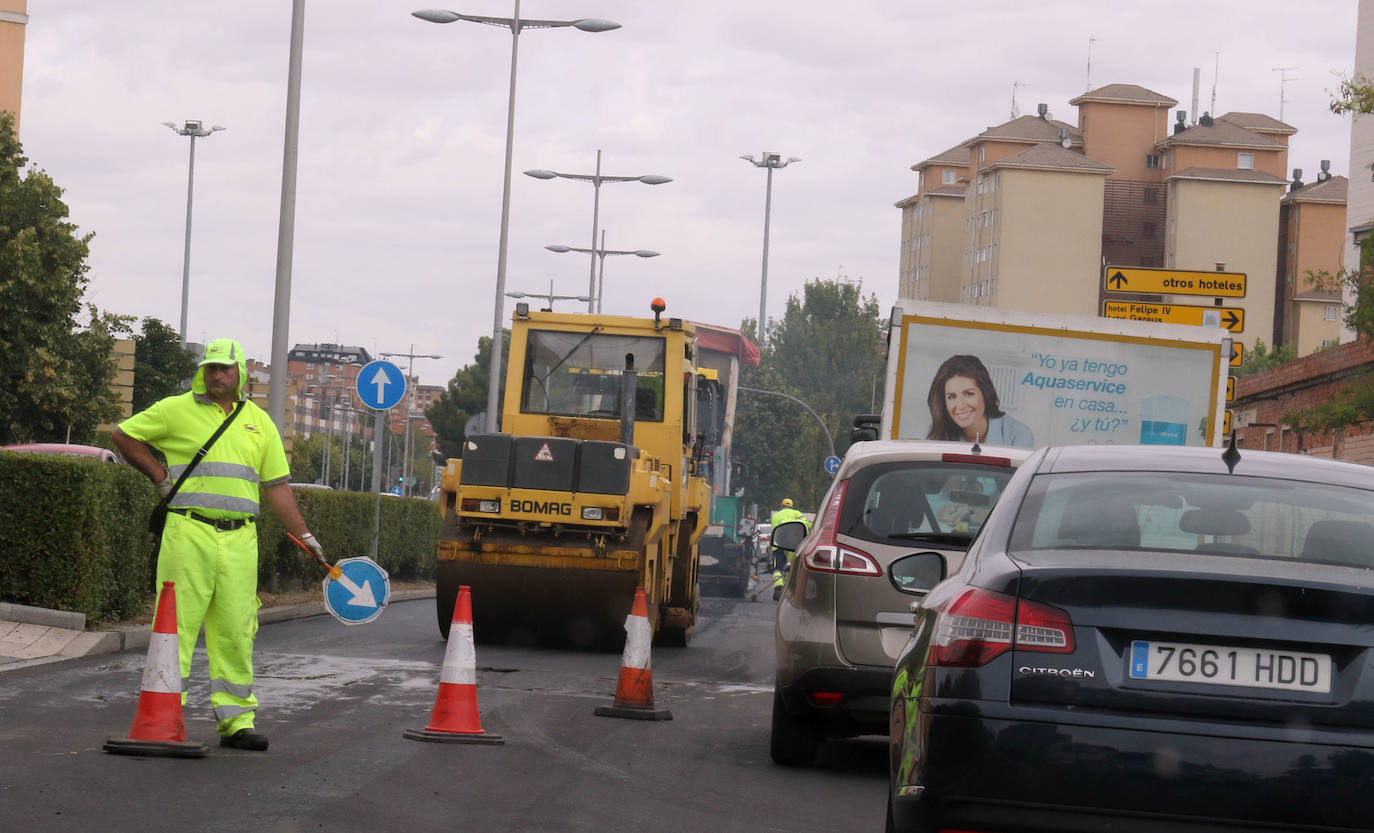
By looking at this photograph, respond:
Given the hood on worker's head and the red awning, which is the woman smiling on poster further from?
the red awning

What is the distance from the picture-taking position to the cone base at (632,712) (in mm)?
10703

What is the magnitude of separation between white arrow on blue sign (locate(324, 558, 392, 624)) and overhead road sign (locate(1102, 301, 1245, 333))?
46.8 ft

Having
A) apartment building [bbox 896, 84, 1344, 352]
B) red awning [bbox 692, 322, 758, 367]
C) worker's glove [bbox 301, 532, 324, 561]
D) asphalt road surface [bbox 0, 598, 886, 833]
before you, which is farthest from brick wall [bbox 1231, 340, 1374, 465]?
apartment building [bbox 896, 84, 1344, 352]

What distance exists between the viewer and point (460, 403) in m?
84.5

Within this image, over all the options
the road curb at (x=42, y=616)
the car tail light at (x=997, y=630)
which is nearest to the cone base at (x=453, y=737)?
the car tail light at (x=997, y=630)

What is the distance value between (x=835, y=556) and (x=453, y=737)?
6.68 ft

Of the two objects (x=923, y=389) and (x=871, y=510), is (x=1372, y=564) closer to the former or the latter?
(x=871, y=510)

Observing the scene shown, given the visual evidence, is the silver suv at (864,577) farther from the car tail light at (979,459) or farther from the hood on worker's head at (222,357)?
the hood on worker's head at (222,357)

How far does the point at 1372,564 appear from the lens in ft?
16.2

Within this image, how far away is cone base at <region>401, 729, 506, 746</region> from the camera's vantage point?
914cm

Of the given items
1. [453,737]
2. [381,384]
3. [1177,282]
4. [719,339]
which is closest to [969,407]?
[453,737]

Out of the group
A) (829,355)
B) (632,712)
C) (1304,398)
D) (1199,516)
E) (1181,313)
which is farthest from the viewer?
(829,355)

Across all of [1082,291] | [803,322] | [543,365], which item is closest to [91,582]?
[543,365]

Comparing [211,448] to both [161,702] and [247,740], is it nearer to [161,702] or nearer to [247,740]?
[161,702]
